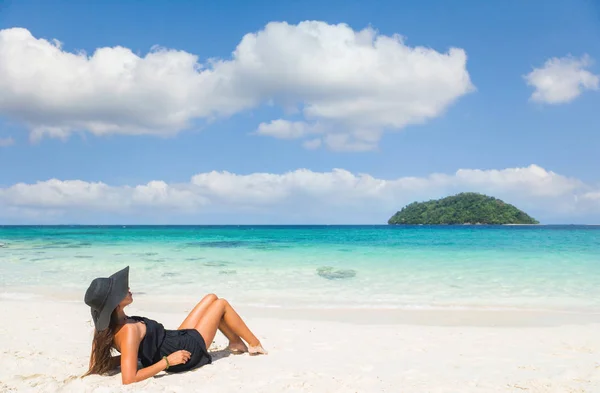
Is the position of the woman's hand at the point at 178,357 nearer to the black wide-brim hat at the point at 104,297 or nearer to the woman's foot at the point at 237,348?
the black wide-brim hat at the point at 104,297

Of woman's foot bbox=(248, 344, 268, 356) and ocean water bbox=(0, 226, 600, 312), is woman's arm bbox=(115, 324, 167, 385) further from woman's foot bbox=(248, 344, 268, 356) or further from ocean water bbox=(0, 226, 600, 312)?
ocean water bbox=(0, 226, 600, 312)

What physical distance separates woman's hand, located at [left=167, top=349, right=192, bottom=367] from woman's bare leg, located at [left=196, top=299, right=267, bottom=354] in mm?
533

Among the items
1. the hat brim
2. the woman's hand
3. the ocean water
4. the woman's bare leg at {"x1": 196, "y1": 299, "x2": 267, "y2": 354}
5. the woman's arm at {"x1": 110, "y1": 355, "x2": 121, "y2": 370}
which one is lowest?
the ocean water

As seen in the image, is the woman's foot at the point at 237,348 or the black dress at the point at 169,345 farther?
the woman's foot at the point at 237,348

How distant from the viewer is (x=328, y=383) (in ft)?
15.3

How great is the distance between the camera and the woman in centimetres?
441

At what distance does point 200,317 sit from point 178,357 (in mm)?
731

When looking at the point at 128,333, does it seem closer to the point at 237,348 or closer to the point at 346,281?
the point at 237,348

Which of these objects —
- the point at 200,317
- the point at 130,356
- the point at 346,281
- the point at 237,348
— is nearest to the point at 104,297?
the point at 130,356

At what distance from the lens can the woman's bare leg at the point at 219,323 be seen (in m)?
5.49

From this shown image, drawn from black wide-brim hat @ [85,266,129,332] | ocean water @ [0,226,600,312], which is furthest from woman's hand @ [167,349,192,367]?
ocean water @ [0,226,600,312]

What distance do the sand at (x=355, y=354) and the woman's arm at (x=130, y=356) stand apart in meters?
0.07

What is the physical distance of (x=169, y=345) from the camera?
4.96 m

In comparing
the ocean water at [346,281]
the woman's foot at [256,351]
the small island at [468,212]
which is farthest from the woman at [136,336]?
the small island at [468,212]
